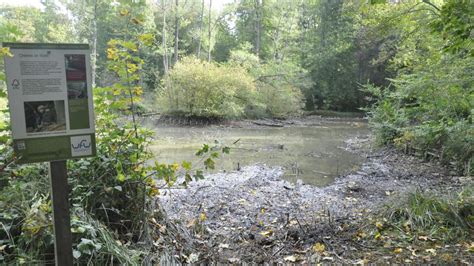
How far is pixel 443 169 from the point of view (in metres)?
8.08

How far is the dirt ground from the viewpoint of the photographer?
3584mm

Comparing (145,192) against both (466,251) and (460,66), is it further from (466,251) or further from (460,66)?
(460,66)

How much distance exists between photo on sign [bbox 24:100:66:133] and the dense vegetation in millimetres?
596

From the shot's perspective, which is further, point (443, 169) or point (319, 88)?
point (319, 88)

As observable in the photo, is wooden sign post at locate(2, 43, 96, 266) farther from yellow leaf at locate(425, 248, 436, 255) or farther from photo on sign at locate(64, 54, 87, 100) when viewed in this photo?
yellow leaf at locate(425, 248, 436, 255)

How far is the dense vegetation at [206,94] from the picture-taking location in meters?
2.70

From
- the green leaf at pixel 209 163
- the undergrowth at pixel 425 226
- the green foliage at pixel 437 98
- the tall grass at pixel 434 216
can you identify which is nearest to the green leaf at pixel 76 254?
the green leaf at pixel 209 163

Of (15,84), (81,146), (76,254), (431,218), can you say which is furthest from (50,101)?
(431,218)

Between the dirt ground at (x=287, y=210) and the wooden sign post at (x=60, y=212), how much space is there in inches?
47.2

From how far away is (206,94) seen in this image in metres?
20.2

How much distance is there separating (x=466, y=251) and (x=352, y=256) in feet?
3.28

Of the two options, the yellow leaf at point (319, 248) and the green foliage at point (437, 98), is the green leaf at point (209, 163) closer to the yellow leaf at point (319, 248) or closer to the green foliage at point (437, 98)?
the yellow leaf at point (319, 248)

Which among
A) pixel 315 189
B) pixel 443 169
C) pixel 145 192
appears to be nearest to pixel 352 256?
pixel 145 192

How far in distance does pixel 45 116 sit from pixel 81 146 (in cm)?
25
